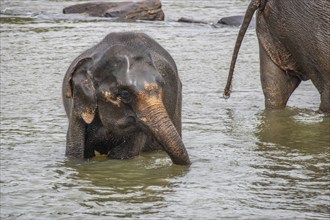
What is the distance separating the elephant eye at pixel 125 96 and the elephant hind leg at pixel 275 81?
2.79m

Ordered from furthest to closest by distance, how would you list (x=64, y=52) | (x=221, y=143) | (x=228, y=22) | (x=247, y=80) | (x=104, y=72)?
(x=228, y=22) < (x=64, y=52) < (x=247, y=80) < (x=221, y=143) < (x=104, y=72)

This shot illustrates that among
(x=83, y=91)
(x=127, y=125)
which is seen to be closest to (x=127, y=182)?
(x=127, y=125)

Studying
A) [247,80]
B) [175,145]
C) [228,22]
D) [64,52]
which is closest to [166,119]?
[175,145]

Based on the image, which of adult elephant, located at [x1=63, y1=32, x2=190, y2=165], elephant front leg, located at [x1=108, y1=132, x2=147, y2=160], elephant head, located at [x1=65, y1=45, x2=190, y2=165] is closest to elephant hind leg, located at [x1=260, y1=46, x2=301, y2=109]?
adult elephant, located at [x1=63, y1=32, x2=190, y2=165]

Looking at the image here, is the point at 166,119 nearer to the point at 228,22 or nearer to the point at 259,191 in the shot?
the point at 259,191

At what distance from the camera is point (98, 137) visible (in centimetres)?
849

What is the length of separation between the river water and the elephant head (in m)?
0.34

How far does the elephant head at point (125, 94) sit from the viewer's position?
7.86m

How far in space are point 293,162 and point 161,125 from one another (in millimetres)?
1257

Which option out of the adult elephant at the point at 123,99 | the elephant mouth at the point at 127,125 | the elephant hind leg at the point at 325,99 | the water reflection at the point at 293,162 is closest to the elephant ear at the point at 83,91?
the adult elephant at the point at 123,99

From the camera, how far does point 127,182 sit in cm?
794

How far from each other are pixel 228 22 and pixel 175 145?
1187 centimetres

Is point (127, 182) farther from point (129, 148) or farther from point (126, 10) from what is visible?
point (126, 10)

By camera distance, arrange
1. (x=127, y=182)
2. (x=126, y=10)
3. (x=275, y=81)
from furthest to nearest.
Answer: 1. (x=126, y=10)
2. (x=275, y=81)
3. (x=127, y=182)
